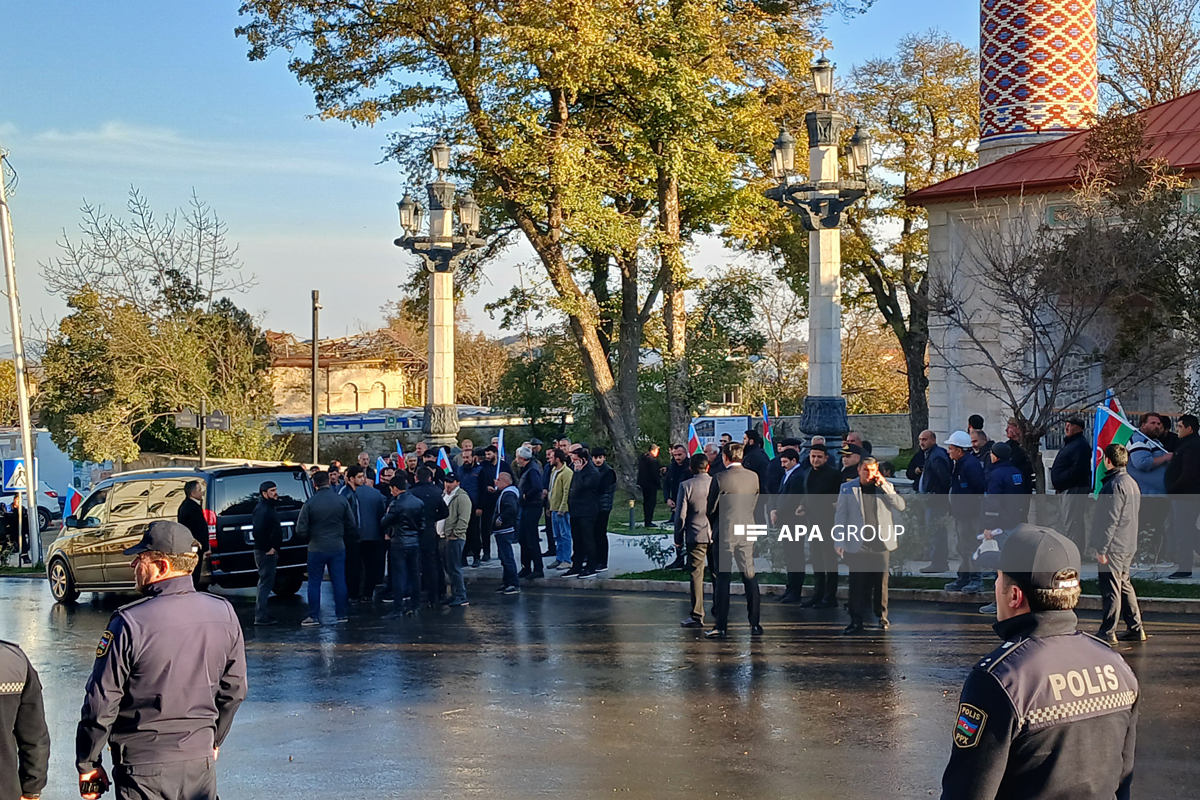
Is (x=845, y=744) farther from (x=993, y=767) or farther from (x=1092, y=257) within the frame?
(x=1092, y=257)

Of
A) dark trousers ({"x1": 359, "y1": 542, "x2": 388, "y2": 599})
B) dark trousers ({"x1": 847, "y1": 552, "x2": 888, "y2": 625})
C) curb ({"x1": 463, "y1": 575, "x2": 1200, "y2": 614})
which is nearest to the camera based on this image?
dark trousers ({"x1": 847, "y1": 552, "x2": 888, "y2": 625})

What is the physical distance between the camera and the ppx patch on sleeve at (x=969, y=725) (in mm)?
3457

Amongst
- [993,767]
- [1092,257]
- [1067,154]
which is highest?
[1067,154]

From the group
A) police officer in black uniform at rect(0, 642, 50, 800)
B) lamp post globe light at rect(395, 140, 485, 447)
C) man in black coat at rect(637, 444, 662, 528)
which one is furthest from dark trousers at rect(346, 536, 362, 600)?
police officer in black uniform at rect(0, 642, 50, 800)

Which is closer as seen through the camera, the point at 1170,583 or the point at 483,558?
the point at 1170,583

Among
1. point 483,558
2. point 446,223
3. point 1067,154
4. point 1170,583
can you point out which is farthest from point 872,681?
point 1067,154

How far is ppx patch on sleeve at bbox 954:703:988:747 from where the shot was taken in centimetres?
346

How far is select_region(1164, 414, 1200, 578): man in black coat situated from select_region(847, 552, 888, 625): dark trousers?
402cm

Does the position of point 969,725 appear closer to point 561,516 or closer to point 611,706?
point 611,706

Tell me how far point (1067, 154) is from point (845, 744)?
20.3 meters

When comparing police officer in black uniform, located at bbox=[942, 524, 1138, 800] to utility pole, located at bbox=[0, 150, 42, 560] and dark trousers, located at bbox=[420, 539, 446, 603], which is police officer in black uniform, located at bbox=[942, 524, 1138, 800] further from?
utility pole, located at bbox=[0, 150, 42, 560]

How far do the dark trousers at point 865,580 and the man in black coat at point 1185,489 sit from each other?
4018mm

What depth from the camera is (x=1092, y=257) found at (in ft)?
56.3

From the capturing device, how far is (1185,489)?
1425cm
